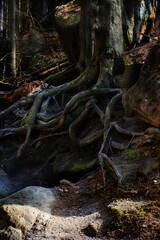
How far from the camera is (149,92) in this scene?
3725 millimetres

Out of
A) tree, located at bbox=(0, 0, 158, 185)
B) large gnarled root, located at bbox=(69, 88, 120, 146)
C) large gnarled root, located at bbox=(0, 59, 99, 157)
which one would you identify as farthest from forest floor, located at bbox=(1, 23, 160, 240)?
large gnarled root, located at bbox=(0, 59, 99, 157)

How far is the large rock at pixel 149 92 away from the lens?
3.63 m

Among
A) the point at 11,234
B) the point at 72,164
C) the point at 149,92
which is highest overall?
the point at 149,92

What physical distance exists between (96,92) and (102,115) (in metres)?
0.89

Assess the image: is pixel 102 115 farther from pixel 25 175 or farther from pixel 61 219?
pixel 61 219

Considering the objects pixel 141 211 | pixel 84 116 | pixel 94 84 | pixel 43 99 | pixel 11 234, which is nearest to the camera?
pixel 141 211

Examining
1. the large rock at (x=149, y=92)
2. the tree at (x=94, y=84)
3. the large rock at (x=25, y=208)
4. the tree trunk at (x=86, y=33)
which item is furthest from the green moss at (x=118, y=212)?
the tree trunk at (x=86, y=33)

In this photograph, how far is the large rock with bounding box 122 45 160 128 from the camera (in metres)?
3.63

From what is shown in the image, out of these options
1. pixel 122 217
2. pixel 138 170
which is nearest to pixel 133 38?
pixel 138 170

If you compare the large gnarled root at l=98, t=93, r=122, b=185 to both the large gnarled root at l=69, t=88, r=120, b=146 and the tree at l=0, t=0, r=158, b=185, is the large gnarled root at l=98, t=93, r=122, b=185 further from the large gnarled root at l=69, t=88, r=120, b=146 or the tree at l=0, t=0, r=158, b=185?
the tree at l=0, t=0, r=158, b=185

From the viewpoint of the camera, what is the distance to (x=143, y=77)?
3.90 meters

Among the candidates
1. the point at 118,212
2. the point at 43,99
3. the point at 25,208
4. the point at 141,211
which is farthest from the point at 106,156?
the point at 43,99

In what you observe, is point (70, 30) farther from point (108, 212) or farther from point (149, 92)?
point (108, 212)

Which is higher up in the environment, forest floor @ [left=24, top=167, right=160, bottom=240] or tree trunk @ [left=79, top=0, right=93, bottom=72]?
tree trunk @ [left=79, top=0, right=93, bottom=72]
